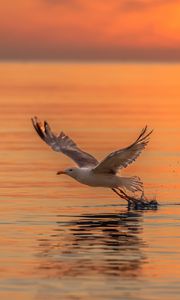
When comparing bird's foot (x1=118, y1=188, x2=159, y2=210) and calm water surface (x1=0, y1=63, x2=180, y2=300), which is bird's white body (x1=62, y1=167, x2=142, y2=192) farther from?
bird's foot (x1=118, y1=188, x2=159, y2=210)

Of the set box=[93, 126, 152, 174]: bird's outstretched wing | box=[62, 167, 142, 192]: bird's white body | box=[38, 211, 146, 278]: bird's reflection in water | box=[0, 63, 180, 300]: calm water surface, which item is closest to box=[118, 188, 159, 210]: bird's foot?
box=[0, 63, 180, 300]: calm water surface

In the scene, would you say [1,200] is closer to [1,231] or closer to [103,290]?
[1,231]

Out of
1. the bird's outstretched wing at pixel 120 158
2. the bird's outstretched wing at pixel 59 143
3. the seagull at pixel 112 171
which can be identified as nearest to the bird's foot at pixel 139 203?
the seagull at pixel 112 171

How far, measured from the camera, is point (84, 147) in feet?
123

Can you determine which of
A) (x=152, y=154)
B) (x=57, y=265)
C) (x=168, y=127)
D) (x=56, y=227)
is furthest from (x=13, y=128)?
(x=57, y=265)

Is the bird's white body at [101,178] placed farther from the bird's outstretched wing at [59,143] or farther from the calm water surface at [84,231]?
the bird's outstretched wing at [59,143]

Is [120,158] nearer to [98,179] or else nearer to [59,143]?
[98,179]

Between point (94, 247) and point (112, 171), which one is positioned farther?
point (112, 171)

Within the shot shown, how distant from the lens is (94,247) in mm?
20391

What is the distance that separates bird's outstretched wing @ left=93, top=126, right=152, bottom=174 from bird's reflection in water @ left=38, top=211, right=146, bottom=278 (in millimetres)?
896

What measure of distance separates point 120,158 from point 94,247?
397cm

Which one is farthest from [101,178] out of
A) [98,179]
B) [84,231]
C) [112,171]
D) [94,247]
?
[94,247]

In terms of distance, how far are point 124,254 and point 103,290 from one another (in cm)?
281

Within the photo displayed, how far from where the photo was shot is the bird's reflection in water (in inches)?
729
